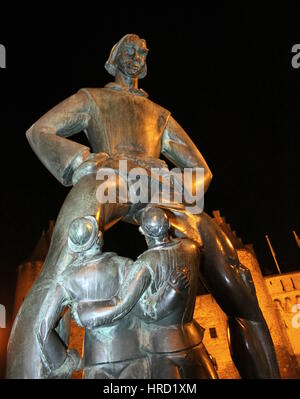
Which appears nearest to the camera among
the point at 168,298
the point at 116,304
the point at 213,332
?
the point at 116,304

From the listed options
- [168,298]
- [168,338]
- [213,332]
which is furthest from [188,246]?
[213,332]

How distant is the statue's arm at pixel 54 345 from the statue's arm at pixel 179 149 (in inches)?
65.5

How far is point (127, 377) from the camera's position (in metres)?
1.75

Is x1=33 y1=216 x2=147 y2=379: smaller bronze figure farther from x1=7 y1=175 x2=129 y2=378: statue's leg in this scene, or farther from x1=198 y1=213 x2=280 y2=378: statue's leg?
x1=198 y1=213 x2=280 y2=378: statue's leg

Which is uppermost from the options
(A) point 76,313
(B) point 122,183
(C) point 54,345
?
(B) point 122,183

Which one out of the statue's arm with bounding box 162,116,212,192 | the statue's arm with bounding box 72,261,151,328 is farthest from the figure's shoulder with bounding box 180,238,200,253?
the statue's arm with bounding box 162,116,212,192

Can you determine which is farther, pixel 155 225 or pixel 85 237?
pixel 155 225

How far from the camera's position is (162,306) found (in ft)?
6.14

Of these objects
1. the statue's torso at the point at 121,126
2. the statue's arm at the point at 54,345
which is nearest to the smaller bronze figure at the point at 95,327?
the statue's arm at the point at 54,345

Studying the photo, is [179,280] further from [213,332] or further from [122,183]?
[213,332]

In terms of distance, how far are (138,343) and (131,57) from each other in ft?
8.21

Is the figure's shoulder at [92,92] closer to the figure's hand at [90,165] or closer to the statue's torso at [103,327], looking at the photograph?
the figure's hand at [90,165]

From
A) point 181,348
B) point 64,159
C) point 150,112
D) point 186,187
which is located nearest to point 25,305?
point 181,348
